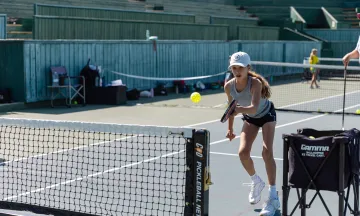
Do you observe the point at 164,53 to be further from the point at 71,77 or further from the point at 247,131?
the point at 247,131

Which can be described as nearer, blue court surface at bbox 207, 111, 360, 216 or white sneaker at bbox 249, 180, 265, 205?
white sneaker at bbox 249, 180, 265, 205

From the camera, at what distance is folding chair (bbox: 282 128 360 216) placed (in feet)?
20.1

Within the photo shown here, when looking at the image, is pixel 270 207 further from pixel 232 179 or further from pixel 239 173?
pixel 239 173

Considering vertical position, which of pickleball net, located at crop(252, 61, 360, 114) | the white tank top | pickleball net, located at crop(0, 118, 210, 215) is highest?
the white tank top

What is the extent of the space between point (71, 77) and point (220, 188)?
11446 millimetres

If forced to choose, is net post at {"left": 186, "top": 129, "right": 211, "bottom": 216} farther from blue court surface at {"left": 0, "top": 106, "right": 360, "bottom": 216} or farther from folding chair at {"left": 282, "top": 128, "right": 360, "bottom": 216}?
blue court surface at {"left": 0, "top": 106, "right": 360, "bottom": 216}

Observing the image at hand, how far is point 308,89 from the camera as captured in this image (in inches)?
1057

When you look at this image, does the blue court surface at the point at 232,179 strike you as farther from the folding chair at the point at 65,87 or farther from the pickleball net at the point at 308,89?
the folding chair at the point at 65,87

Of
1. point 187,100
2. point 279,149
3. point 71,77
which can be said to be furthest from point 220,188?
point 187,100

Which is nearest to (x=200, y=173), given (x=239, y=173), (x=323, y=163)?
(x=323, y=163)

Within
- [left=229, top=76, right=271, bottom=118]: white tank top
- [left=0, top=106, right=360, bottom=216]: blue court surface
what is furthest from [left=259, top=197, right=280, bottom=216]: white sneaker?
[left=229, top=76, right=271, bottom=118]: white tank top

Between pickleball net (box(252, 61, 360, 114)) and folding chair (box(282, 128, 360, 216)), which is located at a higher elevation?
A: folding chair (box(282, 128, 360, 216))

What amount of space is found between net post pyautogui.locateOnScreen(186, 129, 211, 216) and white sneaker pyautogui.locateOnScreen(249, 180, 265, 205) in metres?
1.84

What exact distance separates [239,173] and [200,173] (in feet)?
13.6
